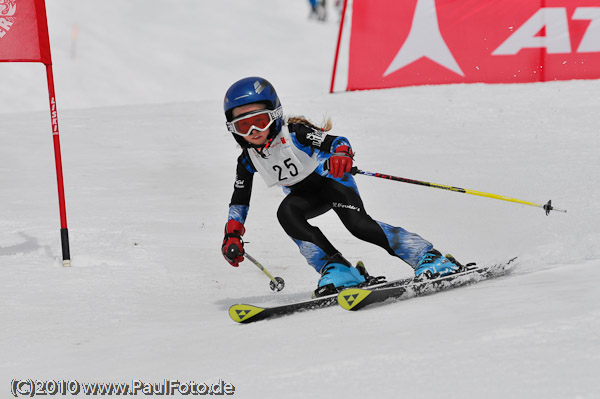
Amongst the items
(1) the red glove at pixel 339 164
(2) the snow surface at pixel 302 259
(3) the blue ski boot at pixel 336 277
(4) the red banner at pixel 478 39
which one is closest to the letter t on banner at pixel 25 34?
(2) the snow surface at pixel 302 259

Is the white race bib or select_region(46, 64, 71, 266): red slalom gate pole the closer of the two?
the white race bib

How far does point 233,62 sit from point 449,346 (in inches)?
799

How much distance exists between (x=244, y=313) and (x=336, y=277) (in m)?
0.73

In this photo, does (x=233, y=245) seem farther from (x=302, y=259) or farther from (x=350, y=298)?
(x=302, y=259)

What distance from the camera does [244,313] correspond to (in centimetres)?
366

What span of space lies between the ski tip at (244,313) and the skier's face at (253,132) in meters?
1.05

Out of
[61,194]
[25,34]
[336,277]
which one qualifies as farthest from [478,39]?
[336,277]

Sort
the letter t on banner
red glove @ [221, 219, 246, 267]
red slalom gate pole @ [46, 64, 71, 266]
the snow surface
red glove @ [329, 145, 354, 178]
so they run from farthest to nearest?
the letter t on banner, red slalom gate pole @ [46, 64, 71, 266], red glove @ [221, 219, 246, 267], red glove @ [329, 145, 354, 178], the snow surface

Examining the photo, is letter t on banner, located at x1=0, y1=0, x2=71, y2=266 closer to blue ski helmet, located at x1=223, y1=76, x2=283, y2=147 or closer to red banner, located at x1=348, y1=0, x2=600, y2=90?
blue ski helmet, located at x1=223, y1=76, x2=283, y2=147

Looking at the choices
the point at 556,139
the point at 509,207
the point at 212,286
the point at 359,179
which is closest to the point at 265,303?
the point at 212,286

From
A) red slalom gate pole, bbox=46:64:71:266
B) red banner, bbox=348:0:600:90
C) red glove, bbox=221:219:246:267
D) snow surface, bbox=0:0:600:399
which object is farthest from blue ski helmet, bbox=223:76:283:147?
red banner, bbox=348:0:600:90

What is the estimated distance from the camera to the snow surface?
251 cm

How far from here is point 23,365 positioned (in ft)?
10.3

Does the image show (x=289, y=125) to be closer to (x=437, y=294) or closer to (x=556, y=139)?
(x=437, y=294)
